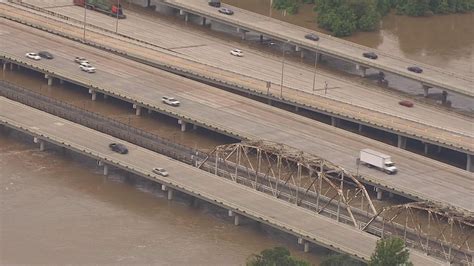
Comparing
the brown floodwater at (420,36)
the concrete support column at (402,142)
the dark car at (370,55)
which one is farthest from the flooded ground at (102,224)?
the brown floodwater at (420,36)

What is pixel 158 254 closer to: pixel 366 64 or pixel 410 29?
pixel 366 64

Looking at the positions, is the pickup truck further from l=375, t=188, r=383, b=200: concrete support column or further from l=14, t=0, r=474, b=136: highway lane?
l=14, t=0, r=474, b=136: highway lane

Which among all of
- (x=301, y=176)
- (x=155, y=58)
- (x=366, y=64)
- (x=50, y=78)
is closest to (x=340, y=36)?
(x=366, y=64)

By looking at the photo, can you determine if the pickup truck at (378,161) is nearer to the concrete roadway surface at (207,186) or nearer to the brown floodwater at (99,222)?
the concrete roadway surface at (207,186)

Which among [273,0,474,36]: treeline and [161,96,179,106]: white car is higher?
[161,96,179,106]: white car

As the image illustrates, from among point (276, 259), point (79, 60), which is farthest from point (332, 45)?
point (276, 259)

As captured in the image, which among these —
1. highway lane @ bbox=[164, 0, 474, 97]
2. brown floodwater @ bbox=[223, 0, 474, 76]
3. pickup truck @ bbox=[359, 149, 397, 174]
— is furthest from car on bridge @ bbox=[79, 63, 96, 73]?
brown floodwater @ bbox=[223, 0, 474, 76]
